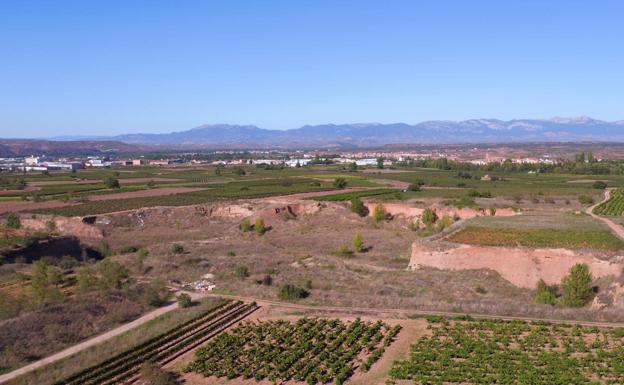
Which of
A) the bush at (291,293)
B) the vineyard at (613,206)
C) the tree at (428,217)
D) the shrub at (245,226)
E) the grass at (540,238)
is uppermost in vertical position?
the grass at (540,238)

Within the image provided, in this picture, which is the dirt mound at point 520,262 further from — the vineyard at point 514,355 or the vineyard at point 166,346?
the vineyard at point 166,346

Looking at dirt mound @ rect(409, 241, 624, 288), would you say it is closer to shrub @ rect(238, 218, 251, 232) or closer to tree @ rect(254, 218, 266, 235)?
tree @ rect(254, 218, 266, 235)

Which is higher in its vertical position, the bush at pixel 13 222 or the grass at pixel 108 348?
the bush at pixel 13 222

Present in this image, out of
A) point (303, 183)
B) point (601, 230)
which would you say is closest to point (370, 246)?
point (601, 230)

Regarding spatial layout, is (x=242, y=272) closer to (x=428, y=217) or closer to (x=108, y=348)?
(x=108, y=348)

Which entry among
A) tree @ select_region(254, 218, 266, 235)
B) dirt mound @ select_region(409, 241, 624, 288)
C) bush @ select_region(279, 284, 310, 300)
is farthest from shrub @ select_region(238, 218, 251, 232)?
bush @ select_region(279, 284, 310, 300)

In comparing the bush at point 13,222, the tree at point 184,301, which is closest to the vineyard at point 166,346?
the tree at point 184,301

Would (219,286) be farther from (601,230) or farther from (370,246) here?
(601,230)

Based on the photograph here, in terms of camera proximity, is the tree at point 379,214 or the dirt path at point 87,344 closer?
the dirt path at point 87,344
